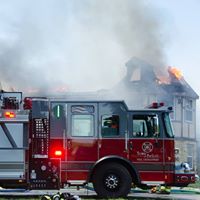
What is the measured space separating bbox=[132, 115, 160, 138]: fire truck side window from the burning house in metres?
18.2

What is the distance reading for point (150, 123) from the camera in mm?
12602

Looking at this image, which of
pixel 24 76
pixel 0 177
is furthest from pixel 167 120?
pixel 24 76

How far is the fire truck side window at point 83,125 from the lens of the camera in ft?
40.3

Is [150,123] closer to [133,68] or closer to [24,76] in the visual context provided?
[24,76]

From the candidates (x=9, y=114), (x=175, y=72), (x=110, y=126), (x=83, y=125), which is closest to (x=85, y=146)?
(x=83, y=125)

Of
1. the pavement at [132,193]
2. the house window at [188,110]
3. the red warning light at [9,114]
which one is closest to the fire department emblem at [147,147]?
the pavement at [132,193]

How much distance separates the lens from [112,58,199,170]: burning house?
104 ft

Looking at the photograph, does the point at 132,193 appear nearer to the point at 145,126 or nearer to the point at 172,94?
the point at 145,126

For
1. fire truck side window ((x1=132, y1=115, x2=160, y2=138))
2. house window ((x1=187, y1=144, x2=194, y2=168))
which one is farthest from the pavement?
house window ((x1=187, y1=144, x2=194, y2=168))

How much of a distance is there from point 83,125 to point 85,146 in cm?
47

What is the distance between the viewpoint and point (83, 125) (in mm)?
12336

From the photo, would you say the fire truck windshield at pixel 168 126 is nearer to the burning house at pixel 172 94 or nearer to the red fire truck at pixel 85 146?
the red fire truck at pixel 85 146

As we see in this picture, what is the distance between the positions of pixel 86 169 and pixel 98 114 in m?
1.25

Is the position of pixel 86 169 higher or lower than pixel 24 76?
lower
